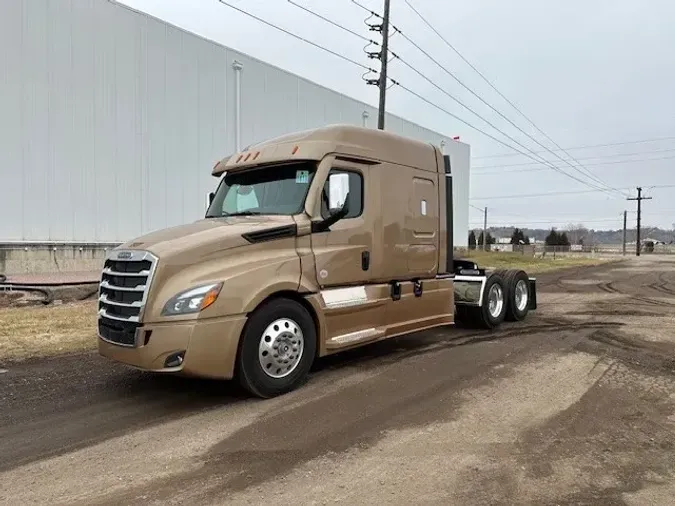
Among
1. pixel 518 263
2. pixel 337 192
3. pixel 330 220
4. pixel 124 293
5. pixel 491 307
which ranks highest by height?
pixel 337 192

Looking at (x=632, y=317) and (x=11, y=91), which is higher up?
(x=11, y=91)

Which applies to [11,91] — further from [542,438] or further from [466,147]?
[466,147]

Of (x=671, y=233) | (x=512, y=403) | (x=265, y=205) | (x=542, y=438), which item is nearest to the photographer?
(x=542, y=438)

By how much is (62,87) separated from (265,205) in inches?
569

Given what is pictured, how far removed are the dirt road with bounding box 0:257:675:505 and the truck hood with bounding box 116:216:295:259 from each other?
152 cm

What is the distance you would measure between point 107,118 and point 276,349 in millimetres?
16077

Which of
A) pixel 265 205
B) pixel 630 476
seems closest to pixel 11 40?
pixel 265 205

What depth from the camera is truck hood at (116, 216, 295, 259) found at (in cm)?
509

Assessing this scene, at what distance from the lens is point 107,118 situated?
18.7m

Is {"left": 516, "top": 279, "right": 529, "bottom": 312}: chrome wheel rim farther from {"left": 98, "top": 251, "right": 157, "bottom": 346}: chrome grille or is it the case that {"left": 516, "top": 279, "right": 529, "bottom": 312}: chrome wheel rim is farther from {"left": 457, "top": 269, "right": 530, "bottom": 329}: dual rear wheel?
{"left": 98, "top": 251, "right": 157, "bottom": 346}: chrome grille

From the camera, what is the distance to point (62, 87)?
57.0 ft

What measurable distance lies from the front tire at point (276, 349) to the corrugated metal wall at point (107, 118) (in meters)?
14.2

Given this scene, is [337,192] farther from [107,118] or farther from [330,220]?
[107,118]

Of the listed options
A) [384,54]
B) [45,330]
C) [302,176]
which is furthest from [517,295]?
[384,54]
